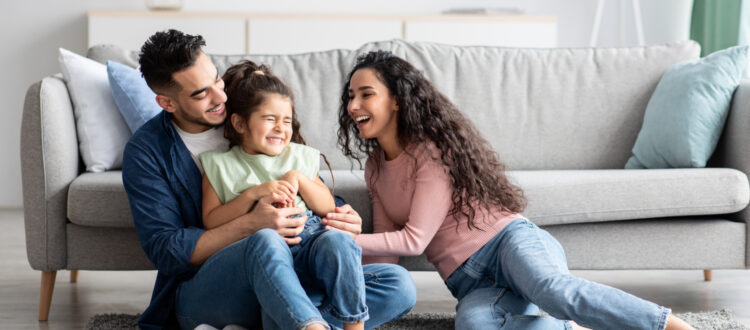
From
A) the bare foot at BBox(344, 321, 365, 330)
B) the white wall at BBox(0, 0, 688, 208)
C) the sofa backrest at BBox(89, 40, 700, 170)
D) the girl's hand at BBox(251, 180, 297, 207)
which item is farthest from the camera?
the white wall at BBox(0, 0, 688, 208)

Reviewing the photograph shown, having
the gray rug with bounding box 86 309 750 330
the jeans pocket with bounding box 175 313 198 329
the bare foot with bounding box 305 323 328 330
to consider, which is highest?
the bare foot with bounding box 305 323 328 330

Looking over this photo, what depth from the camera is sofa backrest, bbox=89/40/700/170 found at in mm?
2721

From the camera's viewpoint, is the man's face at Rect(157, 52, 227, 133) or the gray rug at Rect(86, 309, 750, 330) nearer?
the man's face at Rect(157, 52, 227, 133)

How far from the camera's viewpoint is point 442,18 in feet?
14.4

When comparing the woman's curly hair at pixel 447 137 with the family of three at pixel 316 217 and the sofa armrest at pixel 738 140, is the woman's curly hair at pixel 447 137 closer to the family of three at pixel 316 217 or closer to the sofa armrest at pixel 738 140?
the family of three at pixel 316 217

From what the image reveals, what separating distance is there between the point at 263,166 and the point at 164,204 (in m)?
0.24

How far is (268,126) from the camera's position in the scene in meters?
1.80

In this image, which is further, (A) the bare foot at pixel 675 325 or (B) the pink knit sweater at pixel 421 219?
(B) the pink knit sweater at pixel 421 219

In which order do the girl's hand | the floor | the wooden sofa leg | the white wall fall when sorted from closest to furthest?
the girl's hand
the wooden sofa leg
the floor
the white wall

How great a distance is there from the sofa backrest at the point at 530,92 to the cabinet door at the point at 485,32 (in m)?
1.60

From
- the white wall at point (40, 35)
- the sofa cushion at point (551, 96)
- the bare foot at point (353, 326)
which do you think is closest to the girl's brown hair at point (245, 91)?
the bare foot at point (353, 326)

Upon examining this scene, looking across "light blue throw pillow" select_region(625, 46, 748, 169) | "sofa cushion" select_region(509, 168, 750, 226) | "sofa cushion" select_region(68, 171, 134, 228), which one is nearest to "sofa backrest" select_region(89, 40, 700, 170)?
"light blue throw pillow" select_region(625, 46, 748, 169)

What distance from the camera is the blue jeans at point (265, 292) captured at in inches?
61.1

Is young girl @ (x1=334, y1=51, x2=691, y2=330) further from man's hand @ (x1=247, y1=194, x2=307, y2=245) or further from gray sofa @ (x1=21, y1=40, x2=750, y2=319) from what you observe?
gray sofa @ (x1=21, y1=40, x2=750, y2=319)
